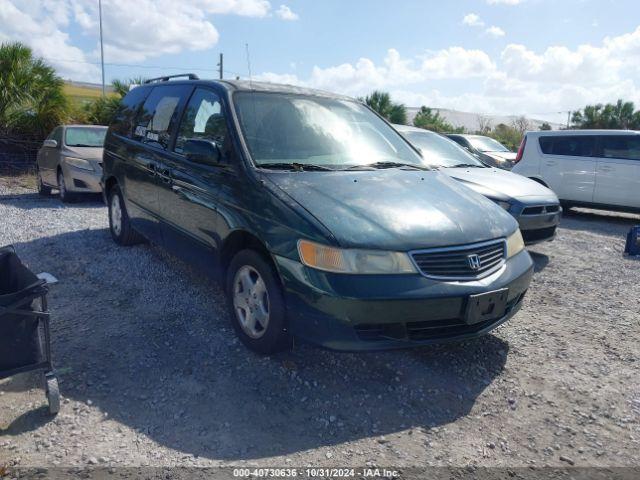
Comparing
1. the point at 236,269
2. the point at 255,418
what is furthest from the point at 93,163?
the point at 255,418

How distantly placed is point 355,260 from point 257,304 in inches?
32.3

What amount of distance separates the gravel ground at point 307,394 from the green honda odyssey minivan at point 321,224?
1.16 ft

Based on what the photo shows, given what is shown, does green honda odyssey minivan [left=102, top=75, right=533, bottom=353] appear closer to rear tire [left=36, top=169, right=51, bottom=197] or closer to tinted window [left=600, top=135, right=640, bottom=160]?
rear tire [left=36, top=169, right=51, bottom=197]

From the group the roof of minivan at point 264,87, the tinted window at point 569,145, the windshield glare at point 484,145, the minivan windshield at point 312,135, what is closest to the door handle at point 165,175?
the roof of minivan at point 264,87

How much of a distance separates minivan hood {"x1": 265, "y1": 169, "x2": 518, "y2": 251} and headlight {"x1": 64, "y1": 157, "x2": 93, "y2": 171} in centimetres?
658

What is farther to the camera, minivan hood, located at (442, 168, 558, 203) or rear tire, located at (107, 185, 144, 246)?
minivan hood, located at (442, 168, 558, 203)

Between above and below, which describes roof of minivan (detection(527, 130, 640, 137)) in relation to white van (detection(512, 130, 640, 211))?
above

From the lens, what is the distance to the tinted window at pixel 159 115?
4641mm

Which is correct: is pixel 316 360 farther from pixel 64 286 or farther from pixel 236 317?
pixel 64 286

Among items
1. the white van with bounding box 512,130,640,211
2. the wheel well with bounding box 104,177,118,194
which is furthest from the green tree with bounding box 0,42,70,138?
the white van with bounding box 512,130,640,211

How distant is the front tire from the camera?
126 inches

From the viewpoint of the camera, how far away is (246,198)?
3443mm

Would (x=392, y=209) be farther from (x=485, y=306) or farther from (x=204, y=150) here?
(x=204, y=150)

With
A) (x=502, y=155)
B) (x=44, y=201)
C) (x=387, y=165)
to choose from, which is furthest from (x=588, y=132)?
(x=44, y=201)
